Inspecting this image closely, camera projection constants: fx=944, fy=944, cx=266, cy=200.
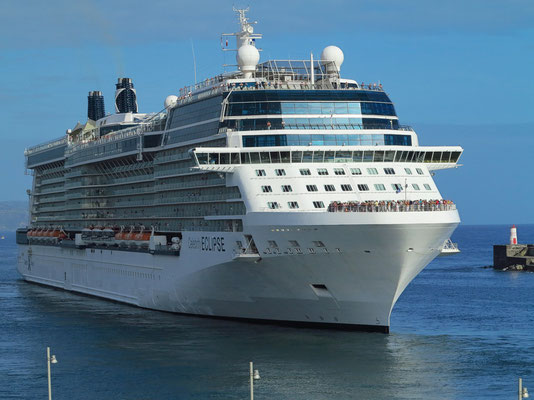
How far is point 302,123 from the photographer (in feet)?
151

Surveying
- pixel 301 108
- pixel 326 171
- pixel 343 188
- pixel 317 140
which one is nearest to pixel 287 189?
pixel 326 171

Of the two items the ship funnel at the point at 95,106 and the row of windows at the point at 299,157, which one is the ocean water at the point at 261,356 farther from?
the ship funnel at the point at 95,106

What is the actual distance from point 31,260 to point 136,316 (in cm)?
3428

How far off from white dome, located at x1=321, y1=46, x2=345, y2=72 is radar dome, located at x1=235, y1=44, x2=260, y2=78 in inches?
152

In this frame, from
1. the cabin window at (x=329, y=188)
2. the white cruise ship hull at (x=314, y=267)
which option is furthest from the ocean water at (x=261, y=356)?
the cabin window at (x=329, y=188)

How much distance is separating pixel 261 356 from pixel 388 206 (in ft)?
27.9

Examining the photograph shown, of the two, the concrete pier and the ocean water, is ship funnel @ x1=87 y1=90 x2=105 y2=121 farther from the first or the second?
the concrete pier

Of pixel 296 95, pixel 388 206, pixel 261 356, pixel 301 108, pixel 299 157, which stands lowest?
pixel 261 356

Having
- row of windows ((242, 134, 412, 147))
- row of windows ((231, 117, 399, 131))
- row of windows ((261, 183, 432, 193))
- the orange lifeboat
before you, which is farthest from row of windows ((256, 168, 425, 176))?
the orange lifeboat

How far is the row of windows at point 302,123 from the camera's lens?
151 ft

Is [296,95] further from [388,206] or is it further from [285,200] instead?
Result: [388,206]

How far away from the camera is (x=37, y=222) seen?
3386 inches

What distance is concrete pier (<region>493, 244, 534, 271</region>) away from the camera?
102 m

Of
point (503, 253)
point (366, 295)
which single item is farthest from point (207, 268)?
point (503, 253)
